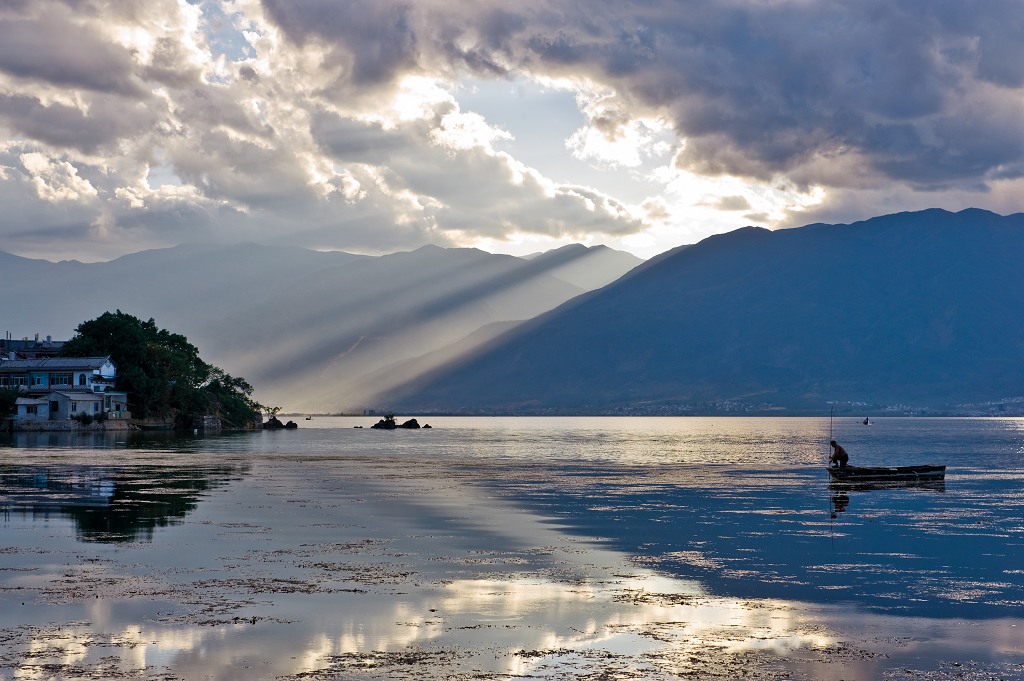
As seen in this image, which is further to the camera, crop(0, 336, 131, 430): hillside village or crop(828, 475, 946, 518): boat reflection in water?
crop(0, 336, 131, 430): hillside village

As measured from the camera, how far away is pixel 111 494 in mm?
59688

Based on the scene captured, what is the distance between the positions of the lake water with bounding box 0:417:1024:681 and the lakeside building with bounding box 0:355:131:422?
107165 millimetres

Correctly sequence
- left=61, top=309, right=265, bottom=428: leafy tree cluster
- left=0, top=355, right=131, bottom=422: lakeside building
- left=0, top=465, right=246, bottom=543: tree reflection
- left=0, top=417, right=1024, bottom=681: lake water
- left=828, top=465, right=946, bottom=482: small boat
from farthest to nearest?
left=61, top=309, right=265, bottom=428: leafy tree cluster → left=0, top=355, right=131, bottom=422: lakeside building → left=828, top=465, right=946, bottom=482: small boat → left=0, top=465, right=246, bottom=543: tree reflection → left=0, top=417, right=1024, bottom=681: lake water

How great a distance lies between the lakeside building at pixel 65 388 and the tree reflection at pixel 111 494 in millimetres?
93229

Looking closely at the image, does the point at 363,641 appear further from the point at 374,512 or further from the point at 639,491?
the point at 639,491

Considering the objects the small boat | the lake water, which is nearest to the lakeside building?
the lake water

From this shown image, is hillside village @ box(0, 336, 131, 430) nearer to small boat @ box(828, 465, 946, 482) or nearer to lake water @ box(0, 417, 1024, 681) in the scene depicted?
lake water @ box(0, 417, 1024, 681)

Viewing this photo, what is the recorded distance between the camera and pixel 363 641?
2533cm

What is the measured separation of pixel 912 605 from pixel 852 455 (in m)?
99.5

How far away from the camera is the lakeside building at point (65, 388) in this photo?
17038cm

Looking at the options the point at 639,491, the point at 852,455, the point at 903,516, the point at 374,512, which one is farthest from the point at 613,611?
the point at 852,455

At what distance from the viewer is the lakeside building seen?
170375 mm

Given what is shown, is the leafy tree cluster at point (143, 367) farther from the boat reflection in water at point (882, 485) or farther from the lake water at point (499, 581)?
the boat reflection in water at point (882, 485)

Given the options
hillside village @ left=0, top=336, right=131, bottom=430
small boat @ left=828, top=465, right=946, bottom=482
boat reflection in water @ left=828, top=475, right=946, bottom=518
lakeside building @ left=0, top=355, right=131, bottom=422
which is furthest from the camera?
lakeside building @ left=0, top=355, right=131, bottom=422
